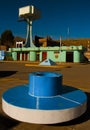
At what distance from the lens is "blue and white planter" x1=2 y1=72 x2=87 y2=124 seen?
215 inches

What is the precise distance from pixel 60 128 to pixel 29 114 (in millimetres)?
915

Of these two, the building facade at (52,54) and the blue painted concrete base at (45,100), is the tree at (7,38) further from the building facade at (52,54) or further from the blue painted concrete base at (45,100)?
the blue painted concrete base at (45,100)

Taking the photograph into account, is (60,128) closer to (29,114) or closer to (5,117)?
(29,114)

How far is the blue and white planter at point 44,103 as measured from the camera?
5.47m

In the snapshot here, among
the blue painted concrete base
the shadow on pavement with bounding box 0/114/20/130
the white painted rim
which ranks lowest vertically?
the shadow on pavement with bounding box 0/114/20/130

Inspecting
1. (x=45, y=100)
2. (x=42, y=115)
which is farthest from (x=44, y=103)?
(x=42, y=115)

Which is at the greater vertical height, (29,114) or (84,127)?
(29,114)

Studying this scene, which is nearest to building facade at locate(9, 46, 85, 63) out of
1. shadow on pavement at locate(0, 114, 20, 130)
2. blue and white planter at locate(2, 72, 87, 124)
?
blue and white planter at locate(2, 72, 87, 124)

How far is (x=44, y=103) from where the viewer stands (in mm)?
5961

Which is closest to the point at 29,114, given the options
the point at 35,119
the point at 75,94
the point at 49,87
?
the point at 35,119

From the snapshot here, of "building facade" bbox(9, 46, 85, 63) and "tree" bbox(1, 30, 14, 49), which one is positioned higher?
"tree" bbox(1, 30, 14, 49)

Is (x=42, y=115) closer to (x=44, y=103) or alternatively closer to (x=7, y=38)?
(x=44, y=103)

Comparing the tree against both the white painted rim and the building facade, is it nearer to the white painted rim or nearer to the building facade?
the building facade

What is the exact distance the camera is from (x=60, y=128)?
5594 millimetres
